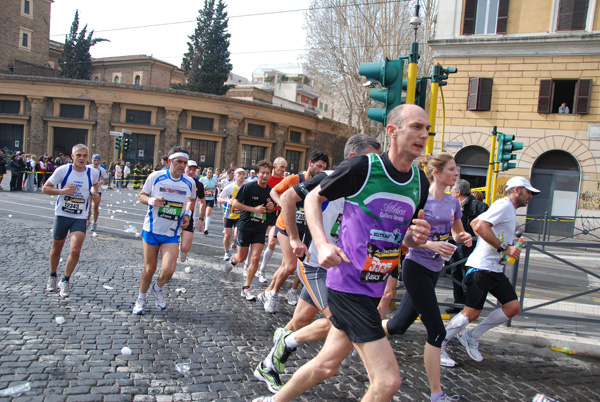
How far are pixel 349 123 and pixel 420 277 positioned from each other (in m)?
28.9

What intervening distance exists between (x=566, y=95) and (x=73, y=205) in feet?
72.4

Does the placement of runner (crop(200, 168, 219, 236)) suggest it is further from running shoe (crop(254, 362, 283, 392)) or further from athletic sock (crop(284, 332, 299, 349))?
athletic sock (crop(284, 332, 299, 349))

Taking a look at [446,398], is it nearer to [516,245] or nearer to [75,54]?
[516,245]

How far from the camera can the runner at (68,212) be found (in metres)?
5.93

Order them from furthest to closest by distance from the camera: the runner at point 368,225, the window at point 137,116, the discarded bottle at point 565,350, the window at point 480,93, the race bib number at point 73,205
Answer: the window at point 137,116, the window at point 480,93, the race bib number at point 73,205, the discarded bottle at point 565,350, the runner at point 368,225

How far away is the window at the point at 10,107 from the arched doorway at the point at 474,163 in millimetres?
34203

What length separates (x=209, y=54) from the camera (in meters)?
45.6

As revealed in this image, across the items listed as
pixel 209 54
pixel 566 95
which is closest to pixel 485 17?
pixel 566 95

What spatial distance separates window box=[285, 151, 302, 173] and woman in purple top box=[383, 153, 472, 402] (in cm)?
3706

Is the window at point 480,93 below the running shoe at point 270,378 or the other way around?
the other way around

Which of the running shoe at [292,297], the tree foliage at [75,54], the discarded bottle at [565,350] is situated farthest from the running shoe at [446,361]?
the tree foliage at [75,54]

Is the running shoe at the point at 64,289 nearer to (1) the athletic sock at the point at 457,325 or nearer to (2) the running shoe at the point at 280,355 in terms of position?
(2) the running shoe at the point at 280,355

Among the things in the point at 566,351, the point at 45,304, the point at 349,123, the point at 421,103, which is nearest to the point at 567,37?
the point at 349,123

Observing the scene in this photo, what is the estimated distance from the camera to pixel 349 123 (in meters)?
32.0
